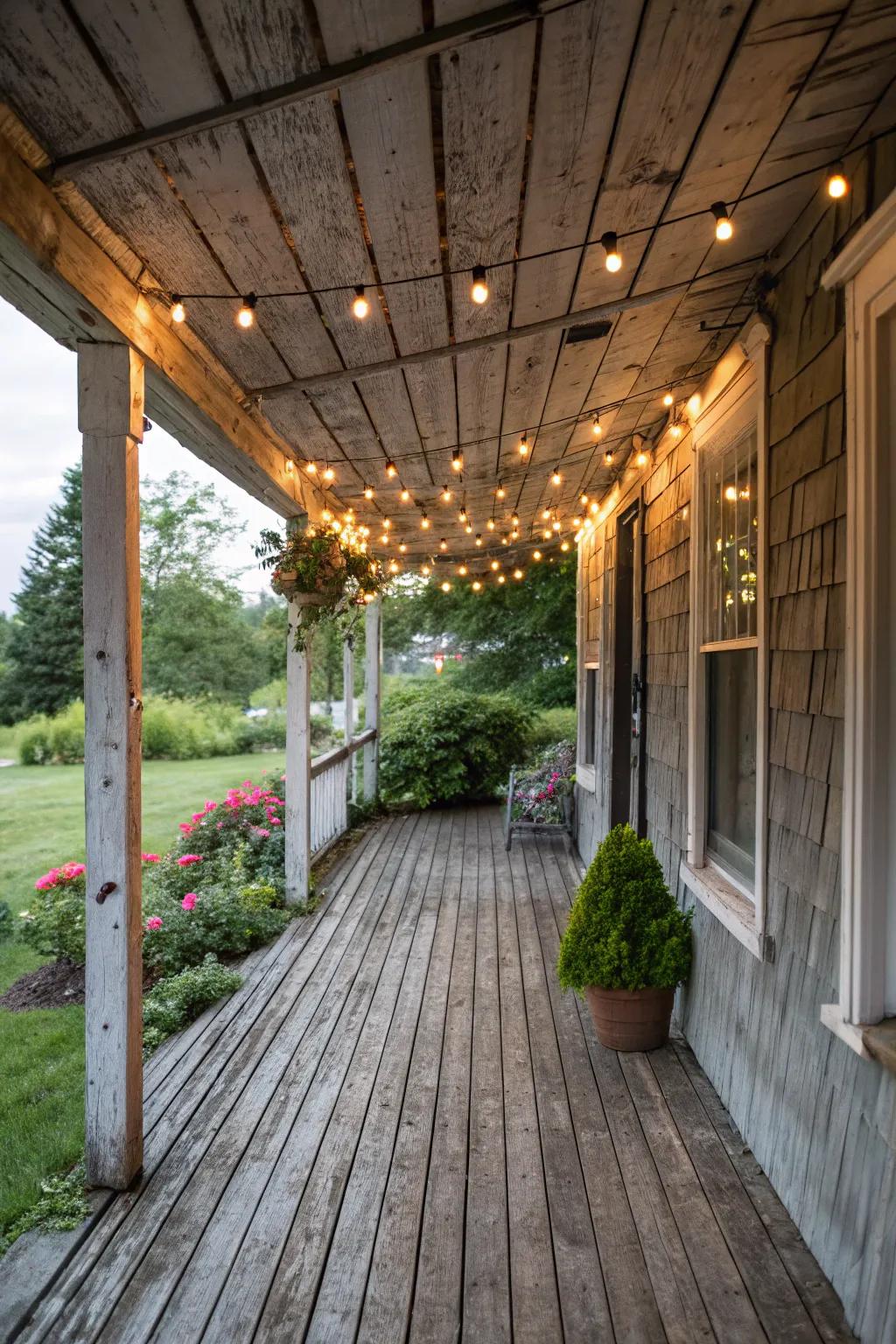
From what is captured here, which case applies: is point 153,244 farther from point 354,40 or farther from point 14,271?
point 354,40

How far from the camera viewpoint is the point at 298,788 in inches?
204

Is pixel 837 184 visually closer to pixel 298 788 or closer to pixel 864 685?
pixel 864 685

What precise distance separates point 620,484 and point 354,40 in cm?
399

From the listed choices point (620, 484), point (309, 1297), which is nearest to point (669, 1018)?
point (309, 1297)

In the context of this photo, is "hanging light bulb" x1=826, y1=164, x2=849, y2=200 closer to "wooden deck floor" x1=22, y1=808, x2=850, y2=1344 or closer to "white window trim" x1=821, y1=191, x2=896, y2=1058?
"white window trim" x1=821, y1=191, x2=896, y2=1058

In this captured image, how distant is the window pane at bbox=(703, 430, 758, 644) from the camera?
9.14 ft

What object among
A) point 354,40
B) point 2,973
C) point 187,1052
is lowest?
point 2,973

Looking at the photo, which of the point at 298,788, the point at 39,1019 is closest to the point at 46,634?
the point at 298,788

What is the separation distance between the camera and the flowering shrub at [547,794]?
7137mm

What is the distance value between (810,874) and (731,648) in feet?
3.27

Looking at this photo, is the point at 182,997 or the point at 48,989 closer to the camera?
the point at 182,997

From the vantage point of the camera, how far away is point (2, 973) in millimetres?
5012

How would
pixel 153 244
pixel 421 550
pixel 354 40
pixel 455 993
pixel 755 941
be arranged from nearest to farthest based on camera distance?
pixel 354 40, pixel 153 244, pixel 755 941, pixel 455 993, pixel 421 550

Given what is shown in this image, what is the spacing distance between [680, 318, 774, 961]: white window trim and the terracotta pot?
1.44 ft
